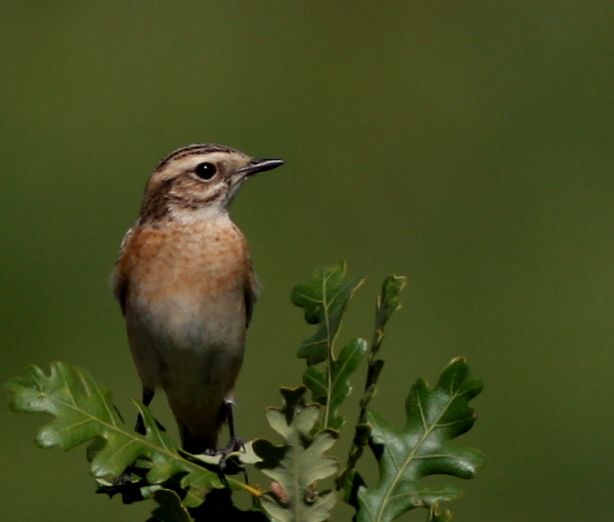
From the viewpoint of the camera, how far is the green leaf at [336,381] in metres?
3.76

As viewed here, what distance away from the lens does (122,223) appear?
12156mm

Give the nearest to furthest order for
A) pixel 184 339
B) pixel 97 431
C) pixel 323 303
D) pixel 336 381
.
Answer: pixel 97 431 → pixel 336 381 → pixel 323 303 → pixel 184 339

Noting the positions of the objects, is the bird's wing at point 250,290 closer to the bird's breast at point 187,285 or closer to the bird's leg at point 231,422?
the bird's breast at point 187,285

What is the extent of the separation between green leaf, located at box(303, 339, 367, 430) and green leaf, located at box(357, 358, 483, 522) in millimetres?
92

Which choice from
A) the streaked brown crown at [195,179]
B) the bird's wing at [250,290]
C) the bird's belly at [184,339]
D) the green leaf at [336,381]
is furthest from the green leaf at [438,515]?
the streaked brown crown at [195,179]

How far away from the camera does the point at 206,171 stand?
253 inches

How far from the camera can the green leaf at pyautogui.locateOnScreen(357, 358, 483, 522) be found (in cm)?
372

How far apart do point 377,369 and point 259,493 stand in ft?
1.18

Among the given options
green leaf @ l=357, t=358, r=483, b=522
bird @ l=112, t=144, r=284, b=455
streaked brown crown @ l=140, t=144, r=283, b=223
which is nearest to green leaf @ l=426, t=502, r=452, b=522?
green leaf @ l=357, t=358, r=483, b=522

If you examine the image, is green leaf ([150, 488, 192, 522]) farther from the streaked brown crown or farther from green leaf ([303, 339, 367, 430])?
A: the streaked brown crown

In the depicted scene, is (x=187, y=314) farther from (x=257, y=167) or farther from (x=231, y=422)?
(x=257, y=167)

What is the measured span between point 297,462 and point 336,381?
43 cm

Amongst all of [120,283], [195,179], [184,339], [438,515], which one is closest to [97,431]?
[438,515]

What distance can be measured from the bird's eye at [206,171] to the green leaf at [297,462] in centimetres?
301
